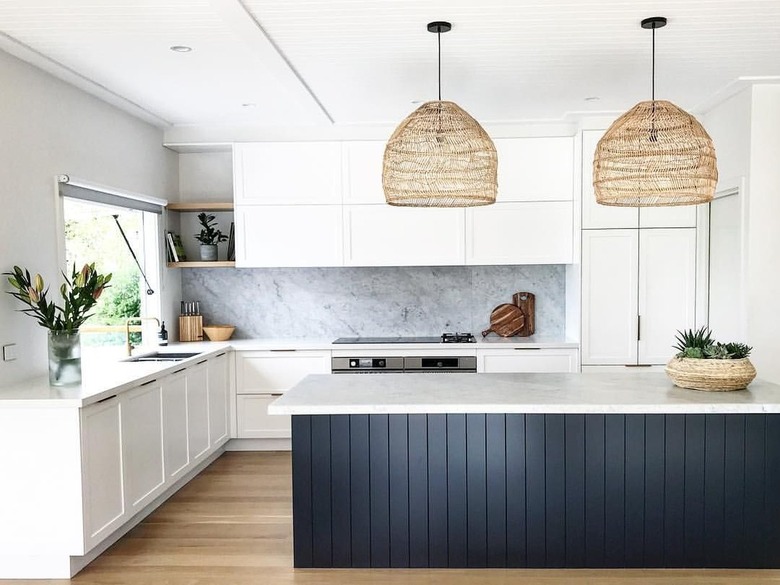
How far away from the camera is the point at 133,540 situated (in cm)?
360

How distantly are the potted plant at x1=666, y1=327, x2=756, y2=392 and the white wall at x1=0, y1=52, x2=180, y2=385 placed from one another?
3.32 metres

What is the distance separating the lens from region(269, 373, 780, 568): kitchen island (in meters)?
3.07

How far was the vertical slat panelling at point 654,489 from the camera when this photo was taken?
3.09 metres

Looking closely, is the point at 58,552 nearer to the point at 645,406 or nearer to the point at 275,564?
the point at 275,564

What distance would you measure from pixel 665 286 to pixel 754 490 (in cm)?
220

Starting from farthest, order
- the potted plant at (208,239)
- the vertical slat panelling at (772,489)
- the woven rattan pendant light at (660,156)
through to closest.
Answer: the potted plant at (208,239), the vertical slat panelling at (772,489), the woven rattan pendant light at (660,156)

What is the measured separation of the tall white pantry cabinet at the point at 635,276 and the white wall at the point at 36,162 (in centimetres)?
342

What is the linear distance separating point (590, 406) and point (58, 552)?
252cm

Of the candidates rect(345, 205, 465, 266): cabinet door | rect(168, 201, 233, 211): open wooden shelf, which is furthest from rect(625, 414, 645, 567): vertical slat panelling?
rect(168, 201, 233, 211): open wooden shelf

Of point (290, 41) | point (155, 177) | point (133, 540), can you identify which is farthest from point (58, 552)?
point (155, 177)

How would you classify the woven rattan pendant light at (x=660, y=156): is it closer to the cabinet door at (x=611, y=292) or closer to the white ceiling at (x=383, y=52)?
the white ceiling at (x=383, y=52)

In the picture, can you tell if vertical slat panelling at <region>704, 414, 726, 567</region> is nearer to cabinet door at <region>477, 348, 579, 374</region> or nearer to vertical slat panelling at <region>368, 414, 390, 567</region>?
vertical slat panelling at <region>368, 414, 390, 567</region>

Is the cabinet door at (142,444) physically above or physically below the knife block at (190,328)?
below

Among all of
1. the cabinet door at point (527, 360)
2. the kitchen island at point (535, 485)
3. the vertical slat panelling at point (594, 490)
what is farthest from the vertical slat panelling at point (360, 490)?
the cabinet door at point (527, 360)
